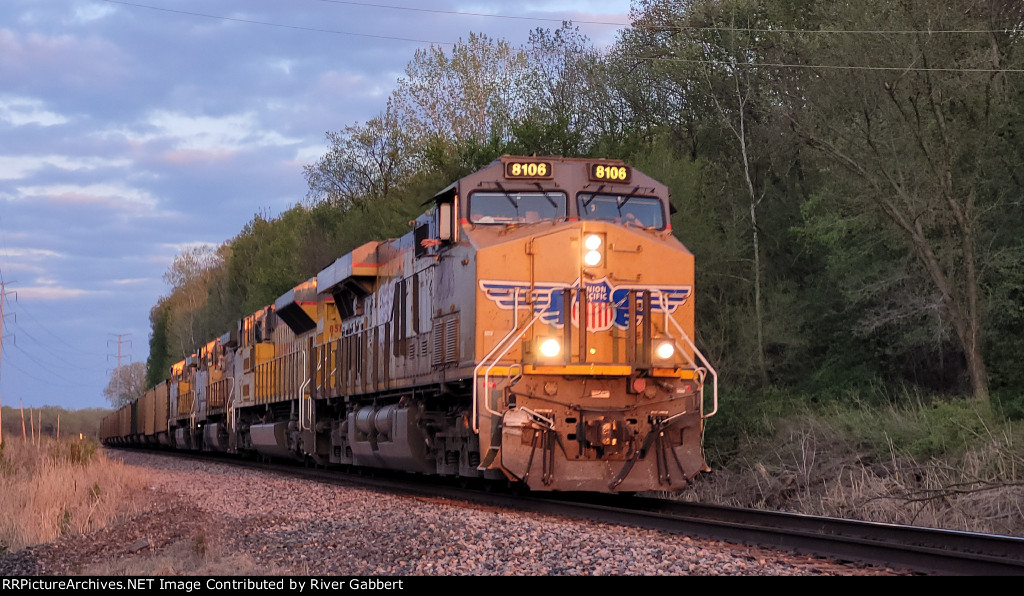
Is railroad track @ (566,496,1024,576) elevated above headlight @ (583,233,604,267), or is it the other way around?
headlight @ (583,233,604,267)

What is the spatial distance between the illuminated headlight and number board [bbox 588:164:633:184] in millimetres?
2262

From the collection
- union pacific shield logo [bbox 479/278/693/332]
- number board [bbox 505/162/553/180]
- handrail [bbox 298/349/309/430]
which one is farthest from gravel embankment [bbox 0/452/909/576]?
handrail [bbox 298/349/309/430]

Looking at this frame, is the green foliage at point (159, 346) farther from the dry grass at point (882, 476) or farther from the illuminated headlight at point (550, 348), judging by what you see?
the illuminated headlight at point (550, 348)

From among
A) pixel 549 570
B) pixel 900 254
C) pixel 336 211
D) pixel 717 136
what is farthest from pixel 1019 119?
pixel 336 211

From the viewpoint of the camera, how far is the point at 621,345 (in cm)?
1167

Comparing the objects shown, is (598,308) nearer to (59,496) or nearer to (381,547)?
(381,547)

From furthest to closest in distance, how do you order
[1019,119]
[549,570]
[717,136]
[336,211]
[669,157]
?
[336,211] → [717,136] → [669,157] → [1019,119] → [549,570]

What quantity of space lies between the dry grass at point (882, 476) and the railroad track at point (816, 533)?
242cm

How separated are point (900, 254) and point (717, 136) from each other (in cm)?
991

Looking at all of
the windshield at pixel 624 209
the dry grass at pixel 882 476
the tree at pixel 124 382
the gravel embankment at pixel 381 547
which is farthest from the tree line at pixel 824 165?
the tree at pixel 124 382

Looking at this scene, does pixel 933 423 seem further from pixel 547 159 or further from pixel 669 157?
pixel 669 157

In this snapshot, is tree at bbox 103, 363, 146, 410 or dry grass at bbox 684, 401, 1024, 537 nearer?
dry grass at bbox 684, 401, 1024, 537

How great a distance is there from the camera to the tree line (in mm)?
20547

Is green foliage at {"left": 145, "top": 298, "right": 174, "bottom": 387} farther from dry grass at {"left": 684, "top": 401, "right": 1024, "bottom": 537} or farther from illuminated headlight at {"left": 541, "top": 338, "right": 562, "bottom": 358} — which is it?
illuminated headlight at {"left": 541, "top": 338, "right": 562, "bottom": 358}
